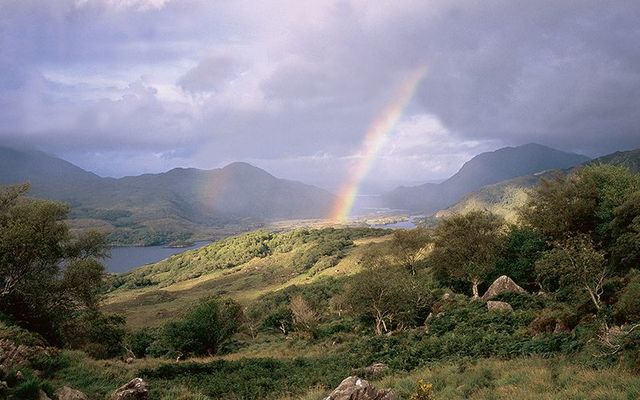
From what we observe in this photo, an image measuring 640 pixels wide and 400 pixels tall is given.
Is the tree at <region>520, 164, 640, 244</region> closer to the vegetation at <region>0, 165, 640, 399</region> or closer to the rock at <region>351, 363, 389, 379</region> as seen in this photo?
the vegetation at <region>0, 165, 640, 399</region>

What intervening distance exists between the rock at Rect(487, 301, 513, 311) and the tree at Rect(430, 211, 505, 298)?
1054 cm

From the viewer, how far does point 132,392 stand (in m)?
14.9

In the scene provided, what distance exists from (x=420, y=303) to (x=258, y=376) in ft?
85.1

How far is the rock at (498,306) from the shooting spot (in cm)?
3220

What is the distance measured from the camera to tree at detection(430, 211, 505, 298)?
46.7 meters

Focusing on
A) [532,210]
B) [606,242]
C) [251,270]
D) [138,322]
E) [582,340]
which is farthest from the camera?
[251,270]

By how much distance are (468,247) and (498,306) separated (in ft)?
55.8

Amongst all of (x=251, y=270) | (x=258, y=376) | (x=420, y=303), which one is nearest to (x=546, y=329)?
(x=258, y=376)

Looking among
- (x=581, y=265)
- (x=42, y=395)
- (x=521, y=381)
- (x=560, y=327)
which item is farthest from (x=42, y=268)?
(x=581, y=265)

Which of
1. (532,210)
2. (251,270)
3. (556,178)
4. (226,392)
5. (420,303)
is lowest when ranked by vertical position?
(251,270)

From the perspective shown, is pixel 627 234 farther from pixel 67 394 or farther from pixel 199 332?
pixel 67 394

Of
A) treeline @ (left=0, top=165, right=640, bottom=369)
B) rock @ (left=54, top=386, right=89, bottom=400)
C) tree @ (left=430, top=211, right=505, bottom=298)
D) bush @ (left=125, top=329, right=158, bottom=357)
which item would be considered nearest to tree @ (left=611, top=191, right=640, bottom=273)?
treeline @ (left=0, top=165, right=640, bottom=369)

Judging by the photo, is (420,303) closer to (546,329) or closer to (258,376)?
(546,329)

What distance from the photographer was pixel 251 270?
18325 cm
